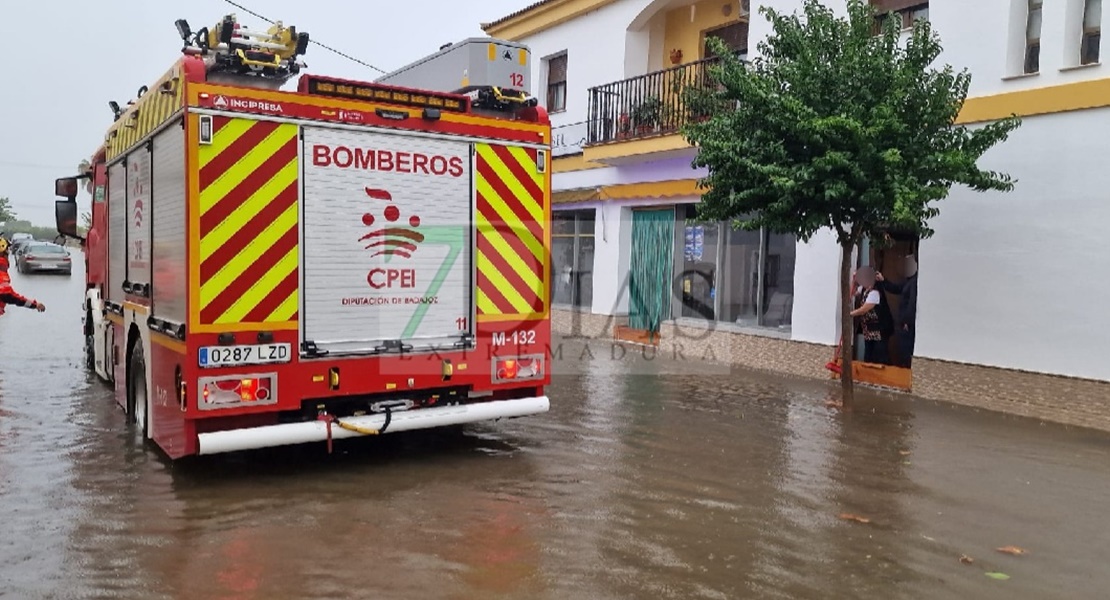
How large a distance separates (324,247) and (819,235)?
Result: 810 cm

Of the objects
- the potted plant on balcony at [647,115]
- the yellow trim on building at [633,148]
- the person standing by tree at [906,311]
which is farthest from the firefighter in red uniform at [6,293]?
the person standing by tree at [906,311]

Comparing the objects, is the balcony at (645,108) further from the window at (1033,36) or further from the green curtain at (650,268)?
the window at (1033,36)

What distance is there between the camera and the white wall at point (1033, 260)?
29.5ft

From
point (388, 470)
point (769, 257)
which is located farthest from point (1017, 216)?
point (388, 470)

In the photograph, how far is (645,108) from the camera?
1522 centimetres

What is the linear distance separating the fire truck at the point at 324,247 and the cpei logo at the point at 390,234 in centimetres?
1

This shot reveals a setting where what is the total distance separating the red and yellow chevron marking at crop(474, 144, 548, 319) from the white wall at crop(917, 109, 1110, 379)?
18.8ft

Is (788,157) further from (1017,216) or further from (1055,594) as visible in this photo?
(1055,594)

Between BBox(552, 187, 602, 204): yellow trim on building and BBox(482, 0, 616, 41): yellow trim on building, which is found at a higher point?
BBox(482, 0, 616, 41): yellow trim on building

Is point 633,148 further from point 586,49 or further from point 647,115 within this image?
point 586,49

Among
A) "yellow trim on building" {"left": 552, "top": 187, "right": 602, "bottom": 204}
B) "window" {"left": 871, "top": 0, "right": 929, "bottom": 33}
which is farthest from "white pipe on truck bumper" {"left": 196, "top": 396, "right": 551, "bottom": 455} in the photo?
"yellow trim on building" {"left": 552, "top": 187, "right": 602, "bottom": 204}

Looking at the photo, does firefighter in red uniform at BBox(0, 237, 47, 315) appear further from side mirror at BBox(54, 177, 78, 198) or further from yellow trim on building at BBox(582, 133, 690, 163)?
yellow trim on building at BBox(582, 133, 690, 163)

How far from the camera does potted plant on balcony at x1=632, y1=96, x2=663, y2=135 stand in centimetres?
1492

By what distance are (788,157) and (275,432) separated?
588 centimetres
